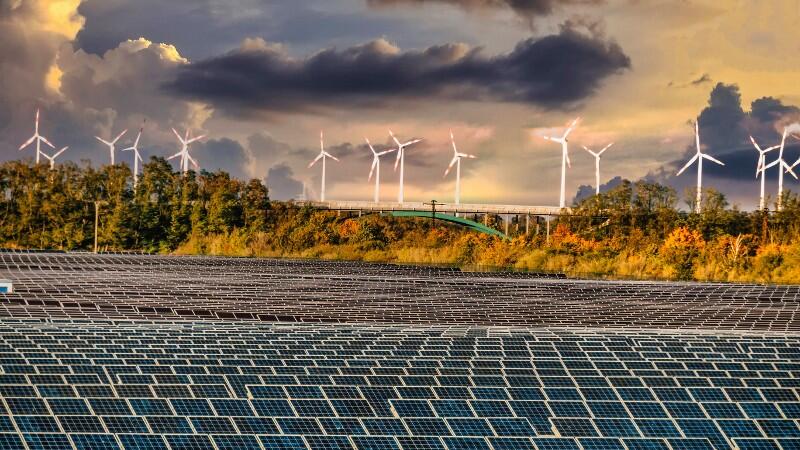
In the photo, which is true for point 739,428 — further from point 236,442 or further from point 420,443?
point 236,442

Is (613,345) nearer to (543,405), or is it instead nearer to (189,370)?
(543,405)

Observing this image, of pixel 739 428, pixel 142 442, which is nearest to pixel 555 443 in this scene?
pixel 739 428

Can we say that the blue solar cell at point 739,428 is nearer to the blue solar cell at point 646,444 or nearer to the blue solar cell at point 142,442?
the blue solar cell at point 646,444

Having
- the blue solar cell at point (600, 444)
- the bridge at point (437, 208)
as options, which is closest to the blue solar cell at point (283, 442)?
the blue solar cell at point (600, 444)

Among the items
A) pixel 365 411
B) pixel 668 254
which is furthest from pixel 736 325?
pixel 668 254

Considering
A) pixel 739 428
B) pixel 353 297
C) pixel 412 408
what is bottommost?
pixel 353 297

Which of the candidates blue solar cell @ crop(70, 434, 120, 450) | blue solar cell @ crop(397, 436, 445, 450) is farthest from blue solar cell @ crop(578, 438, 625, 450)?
blue solar cell @ crop(70, 434, 120, 450)
